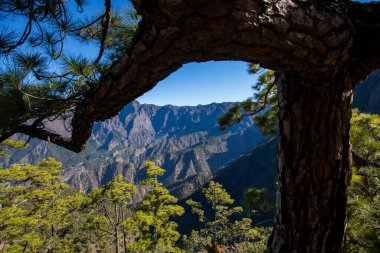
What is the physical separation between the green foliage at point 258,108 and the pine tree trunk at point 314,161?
2.22m

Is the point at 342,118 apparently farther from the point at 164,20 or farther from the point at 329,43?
the point at 164,20

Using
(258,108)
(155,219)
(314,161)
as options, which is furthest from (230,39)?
(155,219)

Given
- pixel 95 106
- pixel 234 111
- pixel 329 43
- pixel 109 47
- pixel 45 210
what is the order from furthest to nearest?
pixel 45 210, pixel 234 111, pixel 109 47, pixel 95 106, pixel 329 43

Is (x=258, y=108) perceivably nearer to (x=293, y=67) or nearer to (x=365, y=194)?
(x=365, y=194)

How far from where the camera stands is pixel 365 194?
9.99ft

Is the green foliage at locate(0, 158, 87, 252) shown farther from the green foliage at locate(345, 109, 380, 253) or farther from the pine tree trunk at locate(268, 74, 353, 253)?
the pine tree trunk at locate(268, 74, 353, 253)

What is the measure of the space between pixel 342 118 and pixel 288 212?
0.64 metres

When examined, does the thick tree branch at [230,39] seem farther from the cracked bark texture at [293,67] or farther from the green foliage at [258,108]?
the green foliage at [258,108]

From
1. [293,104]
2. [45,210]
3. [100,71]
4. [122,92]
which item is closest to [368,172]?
[293,104]

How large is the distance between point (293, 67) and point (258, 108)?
2550 millimetres

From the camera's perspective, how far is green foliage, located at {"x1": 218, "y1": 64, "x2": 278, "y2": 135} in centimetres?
394

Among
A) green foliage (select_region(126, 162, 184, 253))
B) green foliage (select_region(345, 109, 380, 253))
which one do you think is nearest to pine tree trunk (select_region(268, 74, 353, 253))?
green foliage (select_region(345, 109, 380, 253))

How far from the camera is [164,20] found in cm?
100

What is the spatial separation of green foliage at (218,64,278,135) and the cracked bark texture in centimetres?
226
